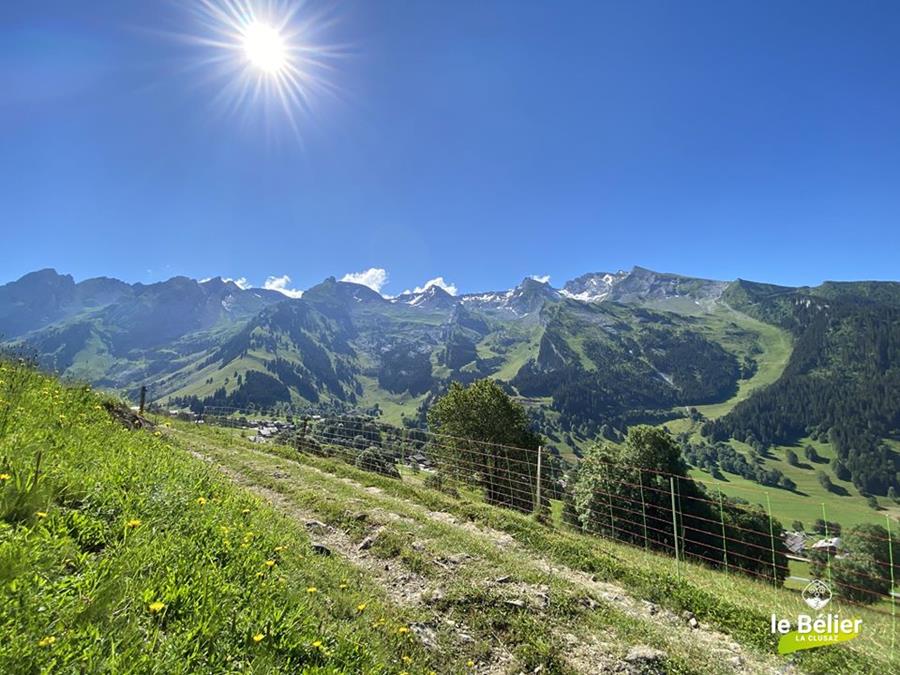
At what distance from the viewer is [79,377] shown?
1520cm

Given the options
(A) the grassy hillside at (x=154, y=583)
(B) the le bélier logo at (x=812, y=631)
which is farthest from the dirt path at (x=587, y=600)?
(B) the le bélier logo at (x=812, y=631)

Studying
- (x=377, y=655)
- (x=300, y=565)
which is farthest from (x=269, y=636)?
(x=300, y=565)

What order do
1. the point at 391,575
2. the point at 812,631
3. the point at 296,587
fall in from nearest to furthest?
the point at 296,587 → the point at 812,631 → the point at 391,575

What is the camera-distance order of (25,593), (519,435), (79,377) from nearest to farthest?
(25,593) → (79,377) → (519,435)

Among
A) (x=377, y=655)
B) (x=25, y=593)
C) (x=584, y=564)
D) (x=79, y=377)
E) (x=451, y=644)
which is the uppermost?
(x=79, y=377)

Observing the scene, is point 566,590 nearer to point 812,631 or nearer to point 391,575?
point 391,575

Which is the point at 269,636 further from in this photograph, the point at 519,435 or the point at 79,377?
the point at 519,435

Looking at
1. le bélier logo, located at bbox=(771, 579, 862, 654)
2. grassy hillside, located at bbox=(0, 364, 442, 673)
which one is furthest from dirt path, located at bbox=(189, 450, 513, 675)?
le bélier logo, located at bbox=(771, 579, 862, 654)

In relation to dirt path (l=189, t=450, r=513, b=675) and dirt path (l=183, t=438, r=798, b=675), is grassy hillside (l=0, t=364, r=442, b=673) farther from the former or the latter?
dirt path (l=183, t=438, r=798, b=675)

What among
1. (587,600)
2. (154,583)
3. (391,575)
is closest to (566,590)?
(587,600)

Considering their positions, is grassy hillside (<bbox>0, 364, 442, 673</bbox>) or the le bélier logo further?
the le bélier logo

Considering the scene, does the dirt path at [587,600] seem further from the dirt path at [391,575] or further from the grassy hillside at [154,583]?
the grassy hillside at [154,583]

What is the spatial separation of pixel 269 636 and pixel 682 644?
697cm

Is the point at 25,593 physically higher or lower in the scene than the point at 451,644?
higher
